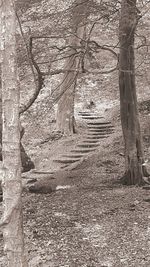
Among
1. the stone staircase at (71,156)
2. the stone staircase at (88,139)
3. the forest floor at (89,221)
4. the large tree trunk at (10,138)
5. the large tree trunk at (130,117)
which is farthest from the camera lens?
the stone staircase at (88,139)

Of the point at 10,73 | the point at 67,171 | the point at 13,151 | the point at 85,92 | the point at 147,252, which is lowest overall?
the point at 147,252

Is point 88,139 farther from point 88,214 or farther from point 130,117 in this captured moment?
point 88,214

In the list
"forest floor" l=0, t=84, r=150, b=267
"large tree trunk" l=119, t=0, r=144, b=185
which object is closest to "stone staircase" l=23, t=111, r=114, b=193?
"forest floor" l=0, t=84, r=150, b=267

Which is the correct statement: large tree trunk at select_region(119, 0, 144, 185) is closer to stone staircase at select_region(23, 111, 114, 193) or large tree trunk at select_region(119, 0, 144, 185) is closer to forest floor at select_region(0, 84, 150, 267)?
forest floor at select_region(0, 84, 150, 267)

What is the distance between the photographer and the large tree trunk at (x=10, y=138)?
528cm

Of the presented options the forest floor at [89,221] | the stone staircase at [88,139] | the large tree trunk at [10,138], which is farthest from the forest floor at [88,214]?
the large tree trunk at [10,138]

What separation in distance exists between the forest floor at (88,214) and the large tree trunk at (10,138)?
1953mm

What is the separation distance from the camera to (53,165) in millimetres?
14156

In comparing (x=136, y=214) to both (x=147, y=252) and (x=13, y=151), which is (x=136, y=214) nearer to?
(x=147, y=252)

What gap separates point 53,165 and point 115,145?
2.34 m

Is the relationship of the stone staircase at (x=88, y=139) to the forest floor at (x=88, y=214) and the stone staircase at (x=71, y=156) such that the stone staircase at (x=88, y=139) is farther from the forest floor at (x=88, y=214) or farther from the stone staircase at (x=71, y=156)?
the forest floor at (x=88, y=214)

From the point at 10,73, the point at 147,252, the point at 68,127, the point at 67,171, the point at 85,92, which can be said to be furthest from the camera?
the point at 85,92

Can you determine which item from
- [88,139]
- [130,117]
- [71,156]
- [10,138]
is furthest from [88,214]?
[88,139]

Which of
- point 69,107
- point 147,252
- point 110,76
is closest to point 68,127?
point 69,107
